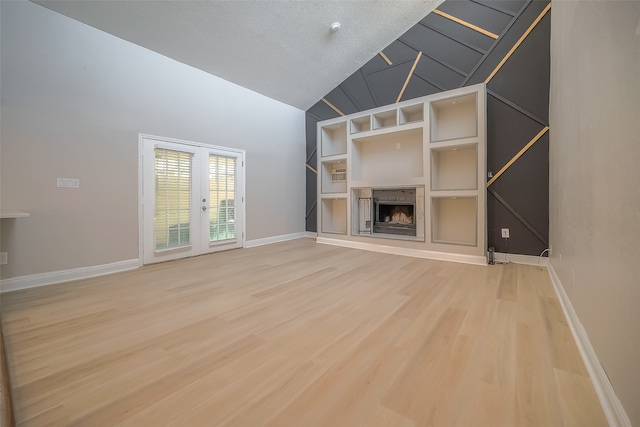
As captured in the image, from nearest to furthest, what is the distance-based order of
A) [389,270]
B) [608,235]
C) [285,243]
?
[608,235], [389,270], [285,243]

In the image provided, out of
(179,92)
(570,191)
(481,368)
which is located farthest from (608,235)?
(179,92)

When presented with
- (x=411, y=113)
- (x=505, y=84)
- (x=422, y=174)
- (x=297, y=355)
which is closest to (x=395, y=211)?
(x=422, y=174)

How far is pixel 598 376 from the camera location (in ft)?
3.98

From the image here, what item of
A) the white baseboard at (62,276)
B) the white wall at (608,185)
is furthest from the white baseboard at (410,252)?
the white baseboard at (62,276)

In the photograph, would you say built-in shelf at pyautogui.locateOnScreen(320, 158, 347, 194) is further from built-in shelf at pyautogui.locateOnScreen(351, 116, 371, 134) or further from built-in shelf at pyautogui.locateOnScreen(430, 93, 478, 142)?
built-in shelf at pyautogui.locateOnScreen(430, 93, 478, 142)

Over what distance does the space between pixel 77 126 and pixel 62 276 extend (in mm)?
1899

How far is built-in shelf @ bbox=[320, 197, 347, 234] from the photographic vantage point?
573 centimetres

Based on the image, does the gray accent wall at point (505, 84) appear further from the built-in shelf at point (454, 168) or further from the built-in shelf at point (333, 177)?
the built-in shelf at point (333, 177)

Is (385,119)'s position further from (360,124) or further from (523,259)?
(523,259)

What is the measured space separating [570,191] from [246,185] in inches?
191

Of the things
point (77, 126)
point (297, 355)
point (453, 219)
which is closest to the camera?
point (297, 355)

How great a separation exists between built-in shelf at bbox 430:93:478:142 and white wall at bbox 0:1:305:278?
13.4 ft

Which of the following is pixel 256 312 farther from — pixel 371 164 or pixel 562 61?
pixel 371 164

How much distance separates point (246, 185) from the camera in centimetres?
519
